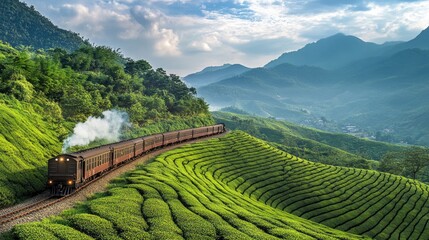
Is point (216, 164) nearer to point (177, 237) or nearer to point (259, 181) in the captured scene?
point (259, 181)

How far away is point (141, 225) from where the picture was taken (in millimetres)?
19422

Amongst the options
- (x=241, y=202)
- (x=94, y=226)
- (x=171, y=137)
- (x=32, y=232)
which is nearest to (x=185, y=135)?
(x=171, y=137)

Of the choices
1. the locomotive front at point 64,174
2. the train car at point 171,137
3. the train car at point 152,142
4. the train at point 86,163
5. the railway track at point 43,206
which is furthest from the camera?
the train car at point 171,137

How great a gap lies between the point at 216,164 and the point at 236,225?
28.5 meters

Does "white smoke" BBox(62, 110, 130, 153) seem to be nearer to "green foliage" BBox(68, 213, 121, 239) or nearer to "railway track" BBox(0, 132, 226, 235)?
"railway track" BBox(0, 132, 226, 235)

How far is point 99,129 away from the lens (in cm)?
5566

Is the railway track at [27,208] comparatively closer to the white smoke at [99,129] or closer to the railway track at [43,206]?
the railway track at [43,206]

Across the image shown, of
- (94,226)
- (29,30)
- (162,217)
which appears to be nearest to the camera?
(94,226)

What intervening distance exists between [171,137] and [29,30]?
138m

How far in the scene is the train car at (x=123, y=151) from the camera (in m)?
36.0

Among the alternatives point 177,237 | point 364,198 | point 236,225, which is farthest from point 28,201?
point 364,198

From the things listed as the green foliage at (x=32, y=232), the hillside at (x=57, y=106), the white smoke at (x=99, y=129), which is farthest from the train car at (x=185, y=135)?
the green foliage at (x=32, y=232)

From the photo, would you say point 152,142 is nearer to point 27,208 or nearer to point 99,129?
point 99,129

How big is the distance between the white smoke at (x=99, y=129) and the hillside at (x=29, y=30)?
351ft
